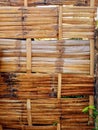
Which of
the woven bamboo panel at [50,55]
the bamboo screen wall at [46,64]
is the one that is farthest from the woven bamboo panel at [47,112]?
the woven bamboo panel at [50,55]

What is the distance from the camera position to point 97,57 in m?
4.47

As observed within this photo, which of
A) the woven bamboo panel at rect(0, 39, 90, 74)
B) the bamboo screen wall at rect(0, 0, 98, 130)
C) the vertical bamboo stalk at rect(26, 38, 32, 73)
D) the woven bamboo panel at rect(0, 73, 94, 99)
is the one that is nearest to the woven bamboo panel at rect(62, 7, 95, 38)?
the bamboo screen wall at rect(0, 0, 98, 130)

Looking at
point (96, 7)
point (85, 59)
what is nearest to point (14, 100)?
point (85, 59)

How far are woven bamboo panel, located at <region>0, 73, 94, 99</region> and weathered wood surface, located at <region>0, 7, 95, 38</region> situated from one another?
729 millimetres

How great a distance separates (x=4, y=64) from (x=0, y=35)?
51cm

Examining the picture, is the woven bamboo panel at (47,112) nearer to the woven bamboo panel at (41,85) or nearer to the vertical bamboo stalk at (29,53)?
→ the woven bamboo panel at (41,85)

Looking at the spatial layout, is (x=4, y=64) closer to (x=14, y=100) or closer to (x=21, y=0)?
(x=14, y=100)

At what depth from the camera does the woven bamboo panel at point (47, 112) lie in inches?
187

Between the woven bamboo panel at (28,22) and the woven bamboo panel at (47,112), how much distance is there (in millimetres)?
1193

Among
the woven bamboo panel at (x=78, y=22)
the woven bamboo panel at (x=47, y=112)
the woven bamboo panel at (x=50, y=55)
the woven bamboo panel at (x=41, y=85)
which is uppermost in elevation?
the woven bamboo panel at (x=78, y=22)

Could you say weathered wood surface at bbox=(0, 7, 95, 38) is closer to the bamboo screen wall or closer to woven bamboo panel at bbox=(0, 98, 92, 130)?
the bamboo screen wall

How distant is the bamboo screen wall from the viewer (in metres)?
4.53

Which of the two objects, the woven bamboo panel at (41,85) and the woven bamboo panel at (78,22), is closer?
the woven bamboo panel at (78,22)

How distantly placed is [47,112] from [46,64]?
87 cm
